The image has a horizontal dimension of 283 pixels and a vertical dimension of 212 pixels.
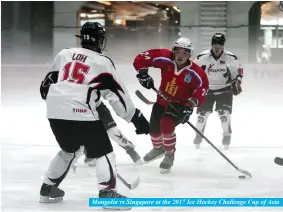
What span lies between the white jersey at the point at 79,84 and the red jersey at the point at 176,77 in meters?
1.06

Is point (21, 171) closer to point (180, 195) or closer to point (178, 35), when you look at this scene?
point (180, 195)

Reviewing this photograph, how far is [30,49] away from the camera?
26.2ft

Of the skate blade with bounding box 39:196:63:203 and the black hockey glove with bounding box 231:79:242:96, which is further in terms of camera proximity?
the black hockey glove with bounding box 231:79:242:96

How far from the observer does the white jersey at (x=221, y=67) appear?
4.85 m

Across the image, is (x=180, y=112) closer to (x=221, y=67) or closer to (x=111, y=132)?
(x=111, y=132)

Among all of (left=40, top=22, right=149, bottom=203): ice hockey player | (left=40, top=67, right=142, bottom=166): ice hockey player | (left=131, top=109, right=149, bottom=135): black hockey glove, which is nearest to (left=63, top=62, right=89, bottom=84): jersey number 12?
(left=40, top=22, right=149, bottom=203): ice hockey player

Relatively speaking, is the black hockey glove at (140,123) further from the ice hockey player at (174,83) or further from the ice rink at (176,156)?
the ice hockey player at (174,83)

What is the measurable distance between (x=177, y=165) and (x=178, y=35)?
3846 millimetres

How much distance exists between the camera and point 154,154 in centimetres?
427

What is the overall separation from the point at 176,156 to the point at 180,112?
61cm

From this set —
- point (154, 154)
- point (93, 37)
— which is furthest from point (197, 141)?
point (93, 37)

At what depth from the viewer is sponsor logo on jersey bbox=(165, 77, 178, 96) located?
4066 mm

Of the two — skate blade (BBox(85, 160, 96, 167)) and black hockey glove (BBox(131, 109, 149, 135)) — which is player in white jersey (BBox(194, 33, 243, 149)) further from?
black hockey glove (BBox(131, 109, 149, 135))

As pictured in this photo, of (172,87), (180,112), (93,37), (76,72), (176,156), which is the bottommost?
(176,156)
